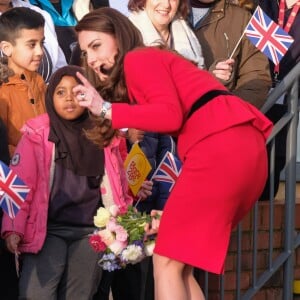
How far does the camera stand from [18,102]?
5.18m

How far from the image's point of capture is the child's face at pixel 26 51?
533cm

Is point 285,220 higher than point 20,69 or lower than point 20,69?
lower

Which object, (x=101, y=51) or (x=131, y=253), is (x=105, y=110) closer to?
(x=101, y=51)

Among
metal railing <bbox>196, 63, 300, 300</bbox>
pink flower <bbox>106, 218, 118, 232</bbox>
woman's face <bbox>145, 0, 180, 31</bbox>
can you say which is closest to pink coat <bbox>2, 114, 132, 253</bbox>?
pink flower <bbox>106, 218, 118, 232</bbox>

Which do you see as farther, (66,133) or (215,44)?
(215,44)

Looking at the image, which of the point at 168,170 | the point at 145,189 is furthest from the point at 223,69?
the point at 145,189

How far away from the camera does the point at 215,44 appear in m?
6.02

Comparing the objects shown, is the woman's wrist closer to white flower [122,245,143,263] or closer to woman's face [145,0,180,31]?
white flower [122,245,143,263]

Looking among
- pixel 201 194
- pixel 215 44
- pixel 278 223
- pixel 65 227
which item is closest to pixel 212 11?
pixel 215 44

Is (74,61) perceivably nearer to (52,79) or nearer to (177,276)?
(52,79)

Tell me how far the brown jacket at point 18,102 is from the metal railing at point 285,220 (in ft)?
4.50

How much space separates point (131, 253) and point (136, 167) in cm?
79

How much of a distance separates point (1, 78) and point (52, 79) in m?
0.29

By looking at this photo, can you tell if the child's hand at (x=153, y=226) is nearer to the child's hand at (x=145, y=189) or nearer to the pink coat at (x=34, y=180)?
the pink coat at (x=34, y=180)
